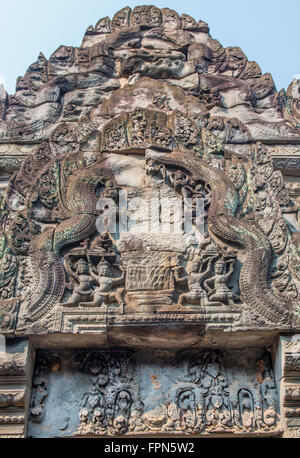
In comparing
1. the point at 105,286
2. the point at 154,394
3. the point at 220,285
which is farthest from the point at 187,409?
the point at 105,286

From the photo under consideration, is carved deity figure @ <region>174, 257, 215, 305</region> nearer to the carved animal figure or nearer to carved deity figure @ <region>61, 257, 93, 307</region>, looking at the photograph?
the carved animal figure

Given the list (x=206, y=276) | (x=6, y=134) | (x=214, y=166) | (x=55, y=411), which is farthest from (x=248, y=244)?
(x=6, y=134)

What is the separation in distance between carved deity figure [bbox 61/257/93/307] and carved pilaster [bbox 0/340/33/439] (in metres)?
0.67

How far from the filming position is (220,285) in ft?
18.3

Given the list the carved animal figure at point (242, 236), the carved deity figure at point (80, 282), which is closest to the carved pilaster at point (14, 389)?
the carved deity figure at point (80, 282)

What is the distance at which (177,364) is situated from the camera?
574 cm

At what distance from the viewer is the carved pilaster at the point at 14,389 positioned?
5.03 meters

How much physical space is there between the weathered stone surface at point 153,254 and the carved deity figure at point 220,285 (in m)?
0.02

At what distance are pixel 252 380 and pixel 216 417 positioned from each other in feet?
1.89

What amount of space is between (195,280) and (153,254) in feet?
1.83

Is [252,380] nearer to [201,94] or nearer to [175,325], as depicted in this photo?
[175,325]

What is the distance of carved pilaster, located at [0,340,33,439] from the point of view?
5.03 metres

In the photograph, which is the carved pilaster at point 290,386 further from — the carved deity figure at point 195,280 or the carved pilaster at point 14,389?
the carved pilaster at point 14,389

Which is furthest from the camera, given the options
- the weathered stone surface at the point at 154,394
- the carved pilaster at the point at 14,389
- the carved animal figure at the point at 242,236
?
the carved animal figure at the point at 242,236
